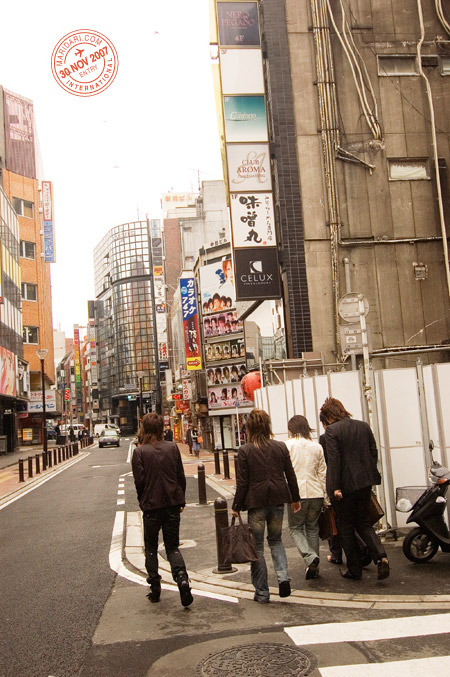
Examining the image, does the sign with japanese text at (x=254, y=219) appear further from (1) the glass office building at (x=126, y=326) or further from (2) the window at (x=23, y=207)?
(1) the glass office building at (x=126, y=326)

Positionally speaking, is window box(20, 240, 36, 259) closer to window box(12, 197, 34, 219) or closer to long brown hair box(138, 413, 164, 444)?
window box(12, 197, 34, 219)

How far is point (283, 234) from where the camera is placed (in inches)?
699

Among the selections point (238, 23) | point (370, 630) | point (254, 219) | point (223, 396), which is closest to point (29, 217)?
point (223, 396)

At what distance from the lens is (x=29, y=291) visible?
61.8m

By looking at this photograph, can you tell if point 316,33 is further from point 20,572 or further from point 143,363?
point 143,363

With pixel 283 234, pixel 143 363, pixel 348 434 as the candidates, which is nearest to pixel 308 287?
pixel 283 234

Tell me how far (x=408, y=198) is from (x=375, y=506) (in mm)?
12470

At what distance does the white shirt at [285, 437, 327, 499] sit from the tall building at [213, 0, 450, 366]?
9966 millimetres

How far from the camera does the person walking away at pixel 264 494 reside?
6145mm

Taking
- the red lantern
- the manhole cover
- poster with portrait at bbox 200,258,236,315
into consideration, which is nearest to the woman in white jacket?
the manhole cover

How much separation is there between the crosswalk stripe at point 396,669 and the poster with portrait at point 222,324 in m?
37.6

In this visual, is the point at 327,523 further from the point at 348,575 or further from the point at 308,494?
the point at 348,575

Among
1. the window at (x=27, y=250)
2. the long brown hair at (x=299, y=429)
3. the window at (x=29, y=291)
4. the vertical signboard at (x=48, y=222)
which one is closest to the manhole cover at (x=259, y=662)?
the long brown hair at (x=299, y=429)

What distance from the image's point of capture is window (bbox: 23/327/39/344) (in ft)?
202
